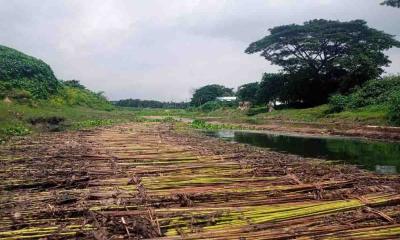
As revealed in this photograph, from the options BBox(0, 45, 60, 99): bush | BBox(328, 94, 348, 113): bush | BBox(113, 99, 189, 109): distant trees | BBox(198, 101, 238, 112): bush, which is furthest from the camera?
BBox(113, 99, 189, 109): distant trees

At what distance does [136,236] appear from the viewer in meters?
3.63

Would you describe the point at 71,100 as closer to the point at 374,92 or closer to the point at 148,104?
the point at 374,92

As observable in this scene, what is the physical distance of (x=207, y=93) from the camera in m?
73.3

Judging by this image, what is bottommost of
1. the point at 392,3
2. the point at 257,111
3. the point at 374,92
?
the point at 257,111

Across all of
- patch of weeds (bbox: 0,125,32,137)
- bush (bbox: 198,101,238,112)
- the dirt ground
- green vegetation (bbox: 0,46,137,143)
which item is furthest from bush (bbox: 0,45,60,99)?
bush (bbox: 198,101,238,112)

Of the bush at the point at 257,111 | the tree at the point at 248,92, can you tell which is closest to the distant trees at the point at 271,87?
the bush at the point at 257,111

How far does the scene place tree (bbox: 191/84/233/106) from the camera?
72.4m

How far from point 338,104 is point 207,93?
48.0 metres

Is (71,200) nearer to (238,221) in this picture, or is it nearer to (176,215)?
(176,215)

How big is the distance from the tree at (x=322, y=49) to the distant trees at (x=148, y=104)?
173 ft

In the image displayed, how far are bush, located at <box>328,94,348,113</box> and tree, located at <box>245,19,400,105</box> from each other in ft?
11.0

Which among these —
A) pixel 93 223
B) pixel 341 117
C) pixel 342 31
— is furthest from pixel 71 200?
pixel 342 31

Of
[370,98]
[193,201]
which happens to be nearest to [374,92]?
[370,98]

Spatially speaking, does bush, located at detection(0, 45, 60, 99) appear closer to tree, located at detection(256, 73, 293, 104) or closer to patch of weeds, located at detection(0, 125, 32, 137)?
patch of weeds, located at detection(0, 125, 32, 137)
